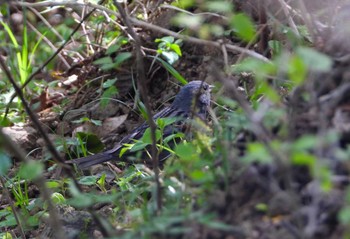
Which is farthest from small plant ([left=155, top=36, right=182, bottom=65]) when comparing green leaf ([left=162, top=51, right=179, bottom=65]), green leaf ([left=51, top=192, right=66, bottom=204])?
green leaf ([left=51, top=192, right=66, bottom=204])

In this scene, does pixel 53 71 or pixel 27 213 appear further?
pixel 53 71

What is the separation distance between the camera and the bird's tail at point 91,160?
18.6ft

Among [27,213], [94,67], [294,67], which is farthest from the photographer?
[94,67]

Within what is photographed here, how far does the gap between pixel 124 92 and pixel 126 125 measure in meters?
0.35

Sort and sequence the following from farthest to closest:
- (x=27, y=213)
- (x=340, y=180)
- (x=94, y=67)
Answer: (x=94, y=67)
(x=27, y=213)
(x=340, y=180)

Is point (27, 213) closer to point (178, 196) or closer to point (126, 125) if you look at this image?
point (126, 125)

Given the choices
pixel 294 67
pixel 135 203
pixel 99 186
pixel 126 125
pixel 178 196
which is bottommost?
pixel 126 125

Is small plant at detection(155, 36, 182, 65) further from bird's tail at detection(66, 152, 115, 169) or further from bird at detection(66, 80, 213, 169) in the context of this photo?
bird's tail at detection(66, 152, 115, 169)

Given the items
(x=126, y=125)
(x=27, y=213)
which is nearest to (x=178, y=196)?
(x=27, y=213)

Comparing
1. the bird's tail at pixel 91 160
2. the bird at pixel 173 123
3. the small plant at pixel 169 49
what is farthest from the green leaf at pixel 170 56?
the bird's tail at pixel 91 160

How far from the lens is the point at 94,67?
717cm

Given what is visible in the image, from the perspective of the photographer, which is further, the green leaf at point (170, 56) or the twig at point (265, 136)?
the green leaf at point (170, 56)

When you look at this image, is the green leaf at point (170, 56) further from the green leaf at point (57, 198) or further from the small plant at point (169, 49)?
the green leaf at point (57, 198)

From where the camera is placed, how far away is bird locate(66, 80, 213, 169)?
5.71 metres
